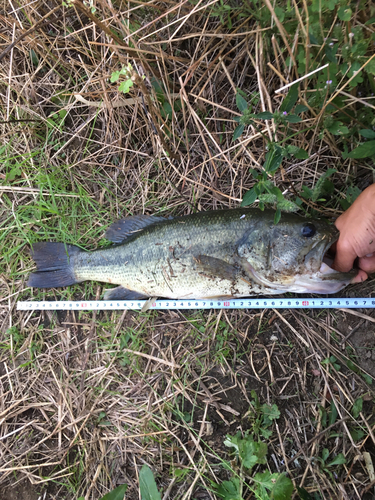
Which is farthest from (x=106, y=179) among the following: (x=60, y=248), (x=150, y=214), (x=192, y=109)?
(x=192, y=109)

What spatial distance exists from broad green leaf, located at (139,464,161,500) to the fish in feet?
5.37

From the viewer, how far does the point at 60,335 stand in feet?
12.3

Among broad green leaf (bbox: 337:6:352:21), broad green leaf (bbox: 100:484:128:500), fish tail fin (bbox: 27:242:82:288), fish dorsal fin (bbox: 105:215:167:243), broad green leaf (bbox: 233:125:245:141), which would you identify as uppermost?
broad green leaf (bbox: 337:6:352:21)

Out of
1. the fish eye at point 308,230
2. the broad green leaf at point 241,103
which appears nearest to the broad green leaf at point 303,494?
the fish eye at point 308,230

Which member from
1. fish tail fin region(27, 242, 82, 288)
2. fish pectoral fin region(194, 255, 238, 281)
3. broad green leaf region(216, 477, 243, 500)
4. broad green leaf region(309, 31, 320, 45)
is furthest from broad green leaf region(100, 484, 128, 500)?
broad green leaf region(309, 31, 320, 45)

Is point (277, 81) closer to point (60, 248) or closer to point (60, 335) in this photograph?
point (60, 248)

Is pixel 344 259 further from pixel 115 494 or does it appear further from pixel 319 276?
pixel 115 494

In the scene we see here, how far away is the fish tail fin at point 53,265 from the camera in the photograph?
12.3 feet

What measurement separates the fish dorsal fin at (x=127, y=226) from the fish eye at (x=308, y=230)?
5.33ft

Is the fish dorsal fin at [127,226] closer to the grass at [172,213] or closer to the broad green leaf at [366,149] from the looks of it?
the grass at [172,213]

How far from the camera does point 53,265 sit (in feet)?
12.3

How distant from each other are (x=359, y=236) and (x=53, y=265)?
3.44 meters

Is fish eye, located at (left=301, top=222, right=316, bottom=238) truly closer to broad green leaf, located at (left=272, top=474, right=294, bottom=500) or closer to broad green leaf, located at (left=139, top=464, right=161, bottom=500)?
broad green leaf, located at (left=272, top=474, right=294, bottom=500)

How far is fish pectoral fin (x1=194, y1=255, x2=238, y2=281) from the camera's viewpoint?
3176 millimetres
